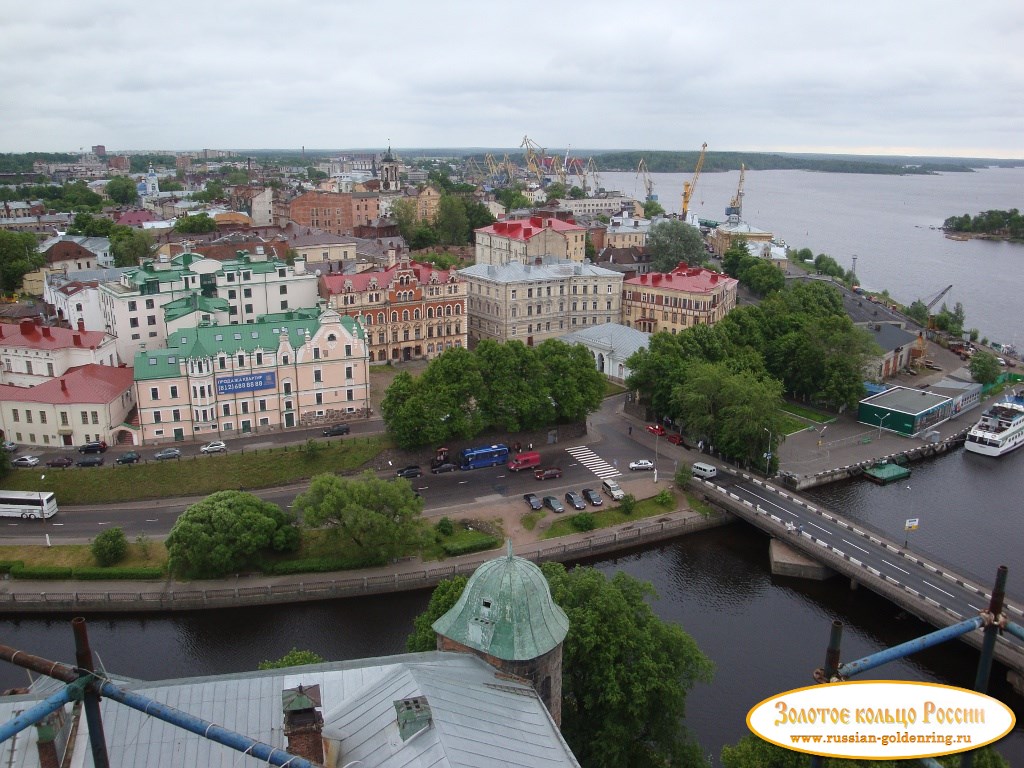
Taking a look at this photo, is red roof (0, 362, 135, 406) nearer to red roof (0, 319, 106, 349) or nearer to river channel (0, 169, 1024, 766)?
red roof (0, 319, 106, 349)

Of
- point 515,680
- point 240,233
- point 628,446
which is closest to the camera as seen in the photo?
point 515,680

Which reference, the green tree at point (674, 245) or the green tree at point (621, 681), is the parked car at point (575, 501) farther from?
the green tree at point (674, 245)

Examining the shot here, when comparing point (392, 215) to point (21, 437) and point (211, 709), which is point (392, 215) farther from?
point (211, 709)

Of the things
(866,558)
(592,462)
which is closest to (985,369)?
(866,558)

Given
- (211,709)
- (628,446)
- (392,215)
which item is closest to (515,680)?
(211,709)

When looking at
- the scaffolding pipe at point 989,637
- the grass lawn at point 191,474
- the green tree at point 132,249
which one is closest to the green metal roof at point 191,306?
the grass lawn at point 191,474
